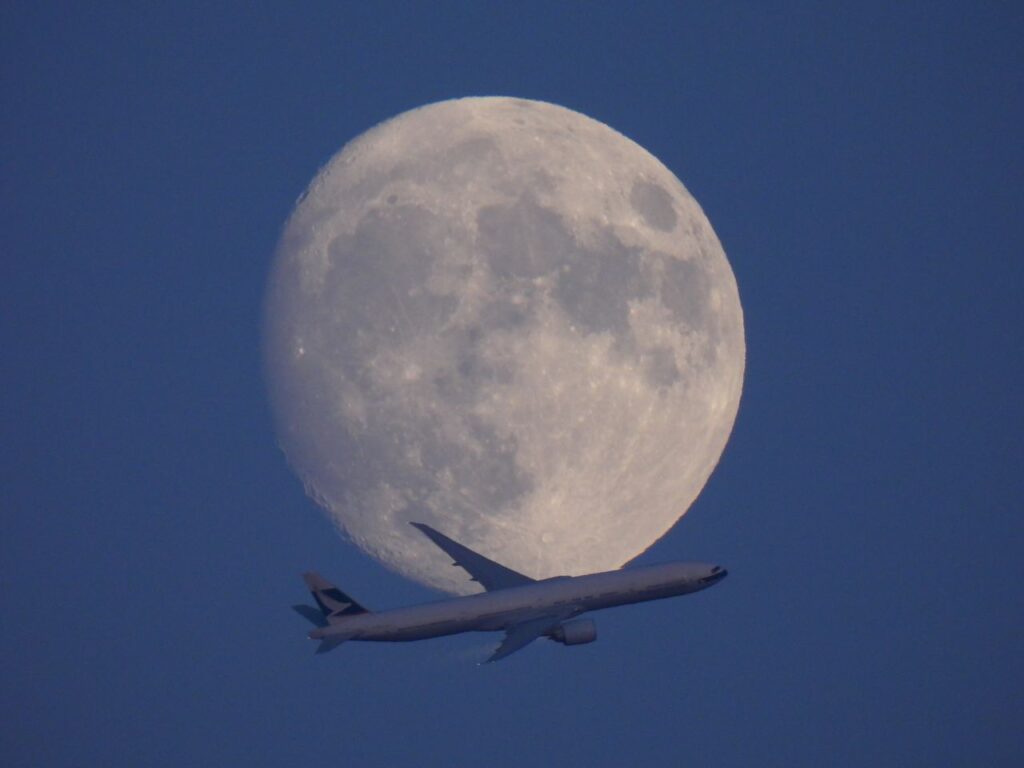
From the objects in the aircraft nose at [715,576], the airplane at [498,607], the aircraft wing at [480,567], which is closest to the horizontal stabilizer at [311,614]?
the airplane at [498,607]

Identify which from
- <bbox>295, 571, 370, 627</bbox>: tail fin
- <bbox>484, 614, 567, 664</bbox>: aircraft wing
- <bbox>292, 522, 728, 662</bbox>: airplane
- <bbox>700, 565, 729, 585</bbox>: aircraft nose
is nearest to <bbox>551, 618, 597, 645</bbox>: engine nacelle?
<bbox>292, 522, 728, 662</bbox>: airplane

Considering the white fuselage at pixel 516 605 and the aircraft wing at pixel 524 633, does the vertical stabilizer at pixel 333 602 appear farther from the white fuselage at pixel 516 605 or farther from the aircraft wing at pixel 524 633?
the aircraft wing at pixel 524 633

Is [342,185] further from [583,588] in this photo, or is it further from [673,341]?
[583,588]

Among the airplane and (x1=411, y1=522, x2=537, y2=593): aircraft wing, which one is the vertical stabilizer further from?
(x1=411, y1=522, x2=537, y2=593): aircraft wing

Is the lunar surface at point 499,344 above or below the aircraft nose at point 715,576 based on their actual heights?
above

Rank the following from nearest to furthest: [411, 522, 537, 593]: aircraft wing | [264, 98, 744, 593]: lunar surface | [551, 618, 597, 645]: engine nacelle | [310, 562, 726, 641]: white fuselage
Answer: [264, 98, 744, 593]: lunar surface → [310, 562, 726, 641]: white fuselage → [411, 522, 537, 593]: aircraft wing → [551, 618, 597, 645]: engine nacelle

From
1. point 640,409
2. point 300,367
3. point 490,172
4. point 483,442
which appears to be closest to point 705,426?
point 640,409
